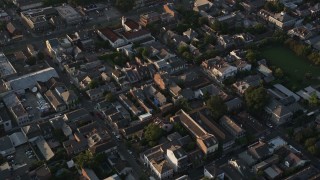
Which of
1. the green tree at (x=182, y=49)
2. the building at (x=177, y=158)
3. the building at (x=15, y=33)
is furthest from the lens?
the building at (x=15, y=33)

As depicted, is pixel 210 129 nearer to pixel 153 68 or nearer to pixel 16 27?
pixel 153 68

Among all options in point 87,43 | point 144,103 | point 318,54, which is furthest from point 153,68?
point 318,54

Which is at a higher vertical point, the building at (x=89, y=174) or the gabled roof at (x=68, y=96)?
the gabled roof at (x=68, y=96)

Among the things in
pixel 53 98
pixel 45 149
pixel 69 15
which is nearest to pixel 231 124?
pixel 45 149

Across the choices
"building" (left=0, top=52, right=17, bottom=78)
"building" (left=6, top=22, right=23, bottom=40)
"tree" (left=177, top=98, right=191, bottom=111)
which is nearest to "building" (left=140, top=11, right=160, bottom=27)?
"building" (left=6, top=22, right=23, bottom=40)

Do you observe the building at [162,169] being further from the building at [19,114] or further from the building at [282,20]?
the building at [282,20]

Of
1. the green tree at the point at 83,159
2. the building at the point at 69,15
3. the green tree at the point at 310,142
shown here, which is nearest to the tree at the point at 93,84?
the green tree at the point at 83,159
